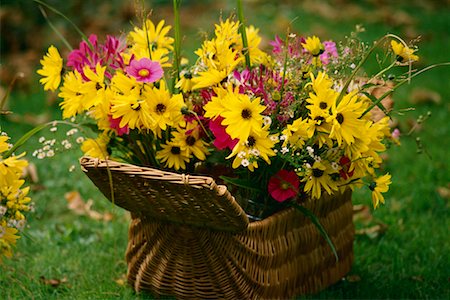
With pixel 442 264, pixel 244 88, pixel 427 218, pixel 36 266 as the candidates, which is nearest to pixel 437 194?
pixel 427 218

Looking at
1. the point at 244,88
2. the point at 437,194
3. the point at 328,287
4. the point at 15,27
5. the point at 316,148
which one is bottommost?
the point at 328,287

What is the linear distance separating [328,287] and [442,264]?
438 mm

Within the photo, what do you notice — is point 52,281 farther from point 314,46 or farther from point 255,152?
point 314,46

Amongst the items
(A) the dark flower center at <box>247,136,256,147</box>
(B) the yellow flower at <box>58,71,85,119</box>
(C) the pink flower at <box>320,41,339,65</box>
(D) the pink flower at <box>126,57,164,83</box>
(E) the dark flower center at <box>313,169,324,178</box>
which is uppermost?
(C) the pink flower at <box>320,41,339,65</box>

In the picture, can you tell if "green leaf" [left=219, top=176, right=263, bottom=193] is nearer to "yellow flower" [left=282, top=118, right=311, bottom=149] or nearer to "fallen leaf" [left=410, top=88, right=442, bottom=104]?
"yellow flower" [left=282, top=118, right=311, bottom=149]

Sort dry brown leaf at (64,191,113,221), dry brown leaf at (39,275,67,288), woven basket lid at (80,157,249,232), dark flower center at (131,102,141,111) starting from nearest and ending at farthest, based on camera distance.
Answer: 1. woven basket lid at (80,157,249,232)
2. dark flower center at (131,102,141,111)
3. dry brown leaf at (39,275,67,288)
4. dry brown leaf at (64,191,113,221)

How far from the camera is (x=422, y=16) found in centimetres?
601

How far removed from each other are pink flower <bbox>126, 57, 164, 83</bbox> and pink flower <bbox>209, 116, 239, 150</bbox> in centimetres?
20

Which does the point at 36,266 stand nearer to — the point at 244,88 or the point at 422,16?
the point at 244,88

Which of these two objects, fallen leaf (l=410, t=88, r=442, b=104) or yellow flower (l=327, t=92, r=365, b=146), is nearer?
yellow flower (l=327, t=92, r=365, b=146)

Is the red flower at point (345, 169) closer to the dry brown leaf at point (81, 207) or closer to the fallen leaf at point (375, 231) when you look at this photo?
the fallen leaf at point (375, 231)

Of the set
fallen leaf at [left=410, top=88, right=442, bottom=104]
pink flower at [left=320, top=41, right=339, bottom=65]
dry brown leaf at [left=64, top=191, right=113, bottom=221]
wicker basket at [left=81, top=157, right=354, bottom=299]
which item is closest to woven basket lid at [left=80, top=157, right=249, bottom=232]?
wicker basket at [left=81, top=157, right=354, bottom=299]

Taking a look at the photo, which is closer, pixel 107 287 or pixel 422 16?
pixel 107 287

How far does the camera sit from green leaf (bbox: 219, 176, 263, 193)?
207cm
